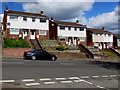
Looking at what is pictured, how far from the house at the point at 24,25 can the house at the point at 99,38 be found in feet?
59.6

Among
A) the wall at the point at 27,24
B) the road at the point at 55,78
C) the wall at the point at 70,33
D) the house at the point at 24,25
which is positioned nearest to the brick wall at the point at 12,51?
the house at the point at 24,25

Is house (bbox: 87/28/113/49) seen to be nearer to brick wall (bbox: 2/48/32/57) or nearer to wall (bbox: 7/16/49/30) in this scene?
wall (bbox: 7/16/49/30)

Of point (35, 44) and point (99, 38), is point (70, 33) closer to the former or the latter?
point (99, 38)

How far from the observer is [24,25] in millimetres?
35969

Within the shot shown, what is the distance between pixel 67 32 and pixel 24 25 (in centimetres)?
1214

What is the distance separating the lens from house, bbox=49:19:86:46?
137ft

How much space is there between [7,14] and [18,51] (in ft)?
41.1

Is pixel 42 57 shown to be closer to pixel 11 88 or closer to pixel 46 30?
pixel 11 88

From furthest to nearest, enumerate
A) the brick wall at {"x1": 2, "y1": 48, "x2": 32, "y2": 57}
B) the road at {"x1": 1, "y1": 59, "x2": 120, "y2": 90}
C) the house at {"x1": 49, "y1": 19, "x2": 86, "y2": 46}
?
the house at {"x1": 49, "y1": 19, "x2": 86, "y2": 46} < the brick wall at {"x1": 2, "y1": 48, "x2": 32, "y2": 57} < the road at {"x1": 1, "y1": 59, "x2": 120, "y2": 90}

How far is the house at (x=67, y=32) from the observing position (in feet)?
137

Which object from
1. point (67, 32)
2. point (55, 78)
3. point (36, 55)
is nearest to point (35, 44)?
point (36, 55)

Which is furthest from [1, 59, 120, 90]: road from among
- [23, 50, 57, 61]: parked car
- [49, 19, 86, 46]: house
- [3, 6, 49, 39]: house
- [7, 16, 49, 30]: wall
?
[49, 19, 86, 46]: house

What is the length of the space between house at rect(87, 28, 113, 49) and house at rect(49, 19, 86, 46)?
6.00m

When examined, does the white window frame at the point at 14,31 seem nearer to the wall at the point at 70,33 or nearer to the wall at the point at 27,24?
the wall at the point at 27,24
